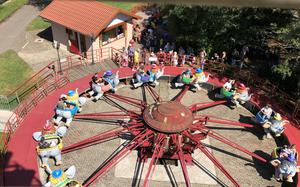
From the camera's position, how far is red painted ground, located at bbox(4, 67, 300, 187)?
15.4 m

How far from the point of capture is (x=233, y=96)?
849 inches

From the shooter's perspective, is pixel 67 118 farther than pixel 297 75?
No

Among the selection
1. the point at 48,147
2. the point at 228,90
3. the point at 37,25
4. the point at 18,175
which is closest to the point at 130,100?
the point at 48,147

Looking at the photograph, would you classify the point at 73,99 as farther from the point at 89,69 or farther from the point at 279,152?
the point at 279,152

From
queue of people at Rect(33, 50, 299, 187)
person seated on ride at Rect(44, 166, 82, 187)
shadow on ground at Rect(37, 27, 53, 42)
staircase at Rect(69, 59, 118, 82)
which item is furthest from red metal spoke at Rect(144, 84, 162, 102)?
shadow on ground at Rect(37, 27, 53, 42)

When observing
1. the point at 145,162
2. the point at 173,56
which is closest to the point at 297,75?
the point at 173,56

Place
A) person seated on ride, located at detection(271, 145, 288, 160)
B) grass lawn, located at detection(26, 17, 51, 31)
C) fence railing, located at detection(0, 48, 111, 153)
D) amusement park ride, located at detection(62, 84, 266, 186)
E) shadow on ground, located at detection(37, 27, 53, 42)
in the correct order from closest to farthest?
person seated on ride, located at detection(271, 145, 288, 160) < amusement park ride, located at detection(62, 84, 266, 186) < fence railing, located at detection(0, 48, 111, 153) < shadow on ground, located at detection(37, 27, 53, 42) < grass lawn, located at detection(26, 17, 51, 31)

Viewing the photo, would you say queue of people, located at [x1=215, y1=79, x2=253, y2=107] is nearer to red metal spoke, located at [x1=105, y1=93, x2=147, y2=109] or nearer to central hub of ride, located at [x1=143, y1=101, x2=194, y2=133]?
central hub of ride, located at [x1=143, y1=101, x2=194, y2=133]

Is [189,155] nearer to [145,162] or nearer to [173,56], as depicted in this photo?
[145,162]

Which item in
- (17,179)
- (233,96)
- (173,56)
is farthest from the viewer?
(173,56)

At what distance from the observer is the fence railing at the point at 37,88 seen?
20050 mm

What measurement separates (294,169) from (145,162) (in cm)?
787

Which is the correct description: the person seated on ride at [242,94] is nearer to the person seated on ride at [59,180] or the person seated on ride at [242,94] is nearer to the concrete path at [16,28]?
the person seated on ride at [59,180]

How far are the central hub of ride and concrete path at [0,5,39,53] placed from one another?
2189cm
